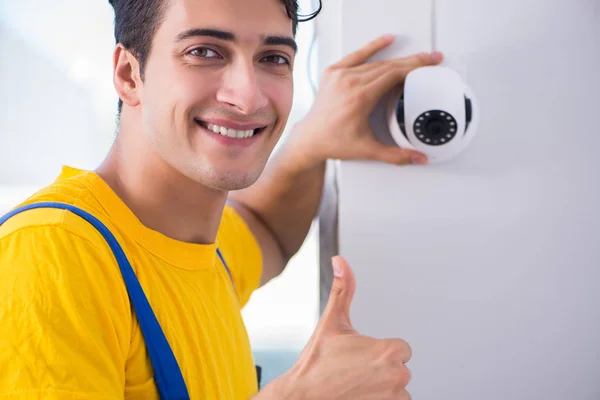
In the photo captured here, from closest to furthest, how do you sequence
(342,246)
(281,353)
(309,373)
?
(309,373)
(342,246)
(281,353)

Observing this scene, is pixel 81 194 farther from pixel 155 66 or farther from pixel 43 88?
pixel 43 88

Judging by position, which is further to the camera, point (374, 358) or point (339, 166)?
point (339, 166)

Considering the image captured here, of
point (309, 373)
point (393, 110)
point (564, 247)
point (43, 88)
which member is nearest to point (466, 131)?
point (393, 110)

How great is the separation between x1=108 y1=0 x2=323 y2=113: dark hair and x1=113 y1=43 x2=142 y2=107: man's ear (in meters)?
0.01

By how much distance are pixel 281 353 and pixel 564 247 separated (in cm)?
69

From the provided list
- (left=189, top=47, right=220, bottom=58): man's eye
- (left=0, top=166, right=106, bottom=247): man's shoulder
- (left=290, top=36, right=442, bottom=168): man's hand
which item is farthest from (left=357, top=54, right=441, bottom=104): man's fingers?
(left=0, top=166, right=106, bottom=247): man's shoulder

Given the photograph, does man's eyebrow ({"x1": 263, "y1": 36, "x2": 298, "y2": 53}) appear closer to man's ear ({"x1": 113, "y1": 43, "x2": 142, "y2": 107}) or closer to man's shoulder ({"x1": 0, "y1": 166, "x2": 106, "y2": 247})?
man's ear ({"x1": 113, "y1": 43, "x2": 142, "y2": 107})

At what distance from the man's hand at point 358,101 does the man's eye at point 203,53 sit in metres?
0.23

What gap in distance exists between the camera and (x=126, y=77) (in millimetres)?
757

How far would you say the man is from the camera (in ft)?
1.81

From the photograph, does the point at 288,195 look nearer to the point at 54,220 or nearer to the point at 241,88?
the point at 241,88

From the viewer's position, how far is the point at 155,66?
28.0 inches

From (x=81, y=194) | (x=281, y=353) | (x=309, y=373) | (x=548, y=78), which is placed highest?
(x=548, y=78)

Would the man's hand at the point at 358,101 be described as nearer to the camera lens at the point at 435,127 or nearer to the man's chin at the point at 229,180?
the camera lens at the point at 435,127
